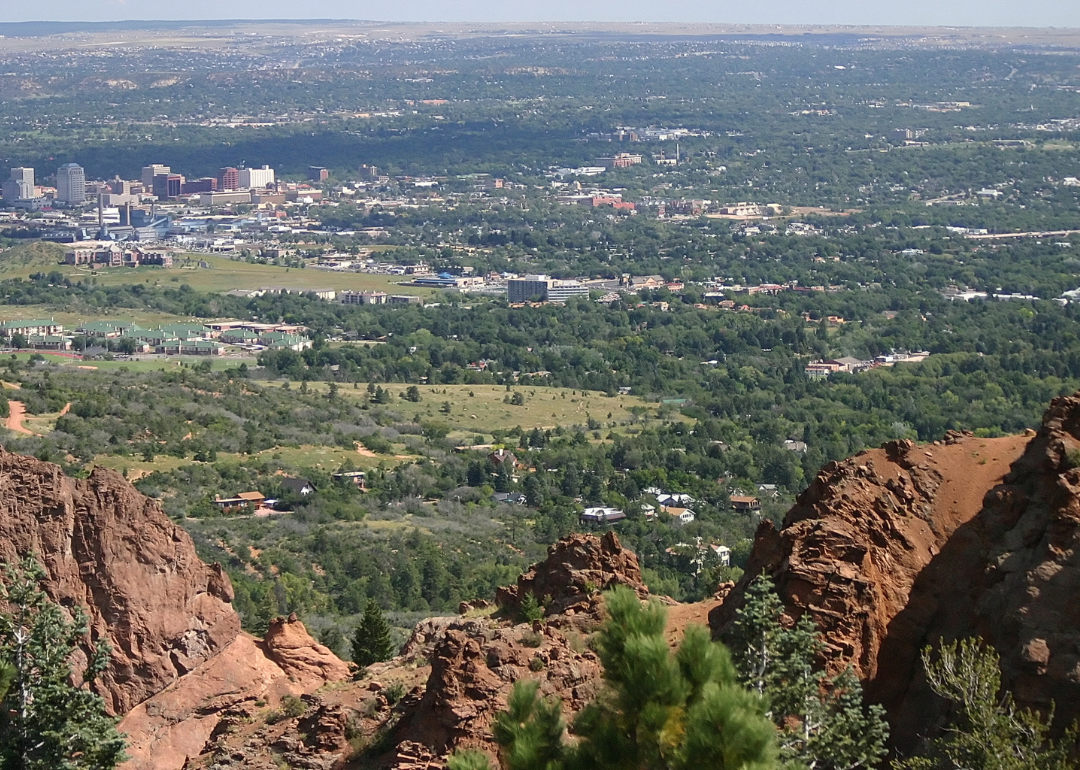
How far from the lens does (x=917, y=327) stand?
113m

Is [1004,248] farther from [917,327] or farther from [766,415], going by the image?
[766,415]

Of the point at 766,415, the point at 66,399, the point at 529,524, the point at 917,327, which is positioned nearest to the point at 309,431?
the point at 66,399

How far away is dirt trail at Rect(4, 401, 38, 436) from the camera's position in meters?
58.5

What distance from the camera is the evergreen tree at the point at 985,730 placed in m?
17.0

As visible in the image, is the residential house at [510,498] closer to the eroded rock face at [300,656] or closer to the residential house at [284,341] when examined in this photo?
the eroded rock face at [300,656]

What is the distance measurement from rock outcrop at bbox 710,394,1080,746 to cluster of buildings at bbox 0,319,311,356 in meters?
78.7

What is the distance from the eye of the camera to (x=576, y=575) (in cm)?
2516

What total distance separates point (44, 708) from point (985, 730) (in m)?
9.31

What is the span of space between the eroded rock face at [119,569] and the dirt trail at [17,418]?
32344 mm

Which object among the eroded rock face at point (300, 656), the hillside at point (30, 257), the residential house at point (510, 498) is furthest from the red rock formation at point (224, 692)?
the hillside at point (30, 257)

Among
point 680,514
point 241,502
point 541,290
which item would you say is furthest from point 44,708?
point 541,290

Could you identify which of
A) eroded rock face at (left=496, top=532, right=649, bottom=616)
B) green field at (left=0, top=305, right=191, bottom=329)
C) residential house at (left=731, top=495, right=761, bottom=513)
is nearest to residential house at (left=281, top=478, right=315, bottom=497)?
residential house at (left=731, top=495, right=761, bottom=513)

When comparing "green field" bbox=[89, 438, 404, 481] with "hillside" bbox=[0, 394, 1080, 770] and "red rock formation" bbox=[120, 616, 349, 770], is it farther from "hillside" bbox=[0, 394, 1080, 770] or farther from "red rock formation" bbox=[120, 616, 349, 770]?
"hillside" bbox=[0, 394, 1080, 770]

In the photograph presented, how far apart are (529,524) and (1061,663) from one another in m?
42.4
